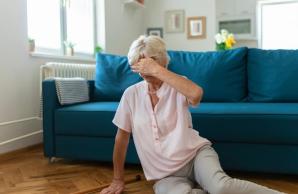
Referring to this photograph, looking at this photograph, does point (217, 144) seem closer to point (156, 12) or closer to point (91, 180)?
point (91, 180)

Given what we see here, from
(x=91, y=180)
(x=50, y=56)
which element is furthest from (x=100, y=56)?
(x=91, y=180)

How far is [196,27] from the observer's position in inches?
215

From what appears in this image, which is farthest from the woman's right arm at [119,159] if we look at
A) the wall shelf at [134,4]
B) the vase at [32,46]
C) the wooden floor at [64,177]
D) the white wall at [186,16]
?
the white wall at [186,16]

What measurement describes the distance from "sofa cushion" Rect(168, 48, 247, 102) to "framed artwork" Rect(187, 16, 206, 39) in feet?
9.14

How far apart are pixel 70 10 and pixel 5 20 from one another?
1.32 m

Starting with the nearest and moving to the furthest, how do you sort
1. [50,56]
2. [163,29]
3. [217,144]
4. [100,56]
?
[217,144]
[100,56]
[50,56]
[163,29]

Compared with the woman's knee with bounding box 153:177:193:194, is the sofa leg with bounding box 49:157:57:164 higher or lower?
lower

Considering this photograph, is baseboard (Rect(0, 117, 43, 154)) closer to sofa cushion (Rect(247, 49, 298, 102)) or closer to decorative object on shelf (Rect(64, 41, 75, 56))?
decorative object on shelf (Rect(64, 41, 75, 56))

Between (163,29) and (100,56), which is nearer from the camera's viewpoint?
(100,56)

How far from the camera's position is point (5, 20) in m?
2.83

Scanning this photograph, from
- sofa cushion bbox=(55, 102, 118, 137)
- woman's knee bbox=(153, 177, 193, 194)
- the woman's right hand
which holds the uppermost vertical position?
sofa cushion bbox=(55, 102, 118, 137)

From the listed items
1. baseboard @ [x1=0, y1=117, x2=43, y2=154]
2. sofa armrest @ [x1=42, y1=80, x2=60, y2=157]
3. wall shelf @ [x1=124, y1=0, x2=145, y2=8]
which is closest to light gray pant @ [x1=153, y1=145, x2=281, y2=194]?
sofa armrest @ [x1=42, y1=80, x2=60, y2=157]

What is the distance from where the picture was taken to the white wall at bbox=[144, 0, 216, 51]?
540 centimetres

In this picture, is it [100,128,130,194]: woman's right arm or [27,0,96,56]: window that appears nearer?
[100,128,130,194]: woman's right arm
